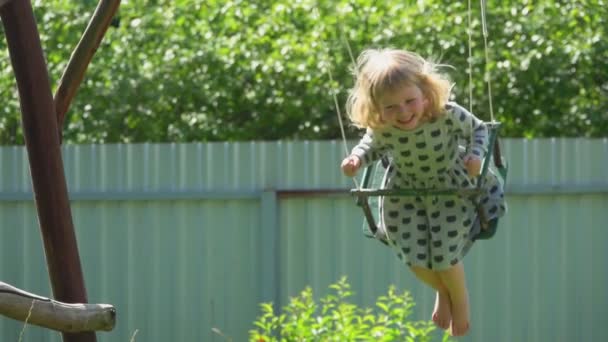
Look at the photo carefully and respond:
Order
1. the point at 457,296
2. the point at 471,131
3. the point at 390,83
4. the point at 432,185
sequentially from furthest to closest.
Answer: the point at 457,296 < the point at 432,185 < the point at 471,131 < the point at 390,83

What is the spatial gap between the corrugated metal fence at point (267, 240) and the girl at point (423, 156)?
2644 millimetres

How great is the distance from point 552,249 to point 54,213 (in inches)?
136

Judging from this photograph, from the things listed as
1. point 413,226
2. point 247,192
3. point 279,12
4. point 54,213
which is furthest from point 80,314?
point 279,12

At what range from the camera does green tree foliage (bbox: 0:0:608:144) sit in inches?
332

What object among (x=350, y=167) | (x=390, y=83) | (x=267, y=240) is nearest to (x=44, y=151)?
(x=350, y=167)

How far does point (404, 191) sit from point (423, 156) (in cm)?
29

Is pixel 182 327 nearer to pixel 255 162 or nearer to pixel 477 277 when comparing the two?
pixel 255 162

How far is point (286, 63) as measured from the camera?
8438 mm

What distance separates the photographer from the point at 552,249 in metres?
7.20

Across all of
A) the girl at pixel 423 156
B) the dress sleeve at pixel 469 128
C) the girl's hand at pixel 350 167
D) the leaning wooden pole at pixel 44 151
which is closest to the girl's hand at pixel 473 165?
the girl at pixel 423 156

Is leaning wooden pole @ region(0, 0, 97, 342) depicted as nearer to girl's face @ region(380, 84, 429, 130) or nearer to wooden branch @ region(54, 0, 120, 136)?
wooden branch @ region(54, 0, 120, 136)

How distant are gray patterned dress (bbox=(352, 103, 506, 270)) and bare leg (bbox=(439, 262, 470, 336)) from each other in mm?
75

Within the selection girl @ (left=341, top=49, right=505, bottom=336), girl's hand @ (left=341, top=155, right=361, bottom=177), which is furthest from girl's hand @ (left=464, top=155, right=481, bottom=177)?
girl's hand @ (left=341, top=155, right=361, bottom=177)

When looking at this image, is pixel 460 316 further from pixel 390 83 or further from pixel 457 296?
pixel 390 83
